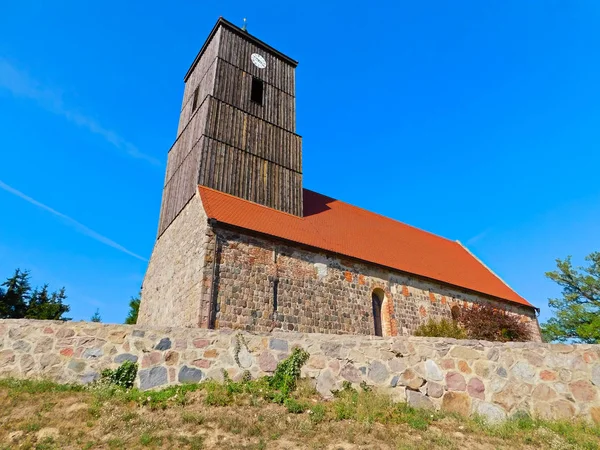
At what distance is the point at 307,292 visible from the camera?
1355cm

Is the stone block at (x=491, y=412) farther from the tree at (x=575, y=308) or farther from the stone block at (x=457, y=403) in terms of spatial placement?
the tree at (x=575, y=308)

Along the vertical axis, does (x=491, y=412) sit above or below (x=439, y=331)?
below

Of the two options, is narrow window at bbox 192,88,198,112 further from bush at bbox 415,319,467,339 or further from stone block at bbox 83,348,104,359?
stone block at bbox 83,348,104,359

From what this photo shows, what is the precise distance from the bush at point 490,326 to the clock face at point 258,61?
47.0 feet

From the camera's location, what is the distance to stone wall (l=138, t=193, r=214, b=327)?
11.8m

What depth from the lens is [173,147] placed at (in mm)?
18531

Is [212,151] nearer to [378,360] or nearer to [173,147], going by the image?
[173,147]

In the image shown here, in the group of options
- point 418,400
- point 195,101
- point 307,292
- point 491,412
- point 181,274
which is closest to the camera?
point 491,412

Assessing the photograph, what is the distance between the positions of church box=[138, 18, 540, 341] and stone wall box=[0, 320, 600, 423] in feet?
15.3

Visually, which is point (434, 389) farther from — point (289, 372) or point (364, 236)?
point (364, 236)

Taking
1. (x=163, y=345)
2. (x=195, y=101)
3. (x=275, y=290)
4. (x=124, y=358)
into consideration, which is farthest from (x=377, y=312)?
(x=195, y=101)

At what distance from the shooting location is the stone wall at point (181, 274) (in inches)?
463

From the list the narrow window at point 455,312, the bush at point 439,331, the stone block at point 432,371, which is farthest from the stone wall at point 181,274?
the narrow window at point 455,312

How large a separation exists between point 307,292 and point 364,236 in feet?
19.4
